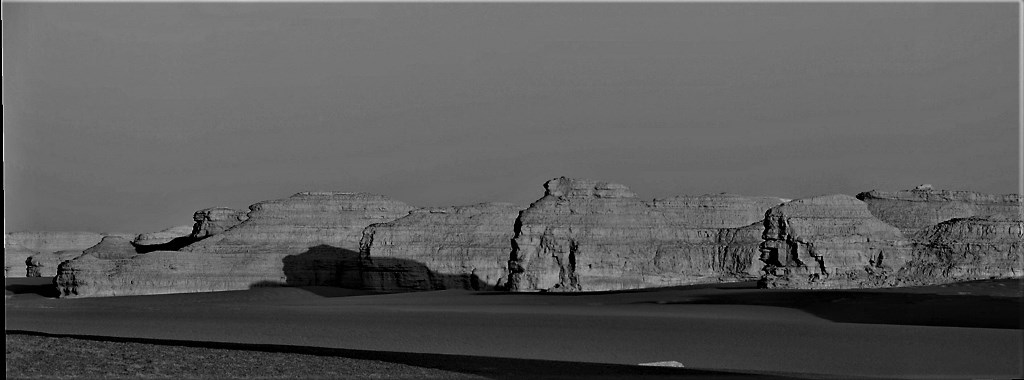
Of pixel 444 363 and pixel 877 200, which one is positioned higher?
pixel 877 200

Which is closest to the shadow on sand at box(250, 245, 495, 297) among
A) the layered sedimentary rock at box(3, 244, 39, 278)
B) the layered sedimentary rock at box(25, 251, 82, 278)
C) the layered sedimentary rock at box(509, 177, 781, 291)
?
the layered sedimentary rock at box(509, 177, 781, 291)

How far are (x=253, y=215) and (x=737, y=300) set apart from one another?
40190 mm

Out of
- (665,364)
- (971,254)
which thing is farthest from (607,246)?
(665,364)

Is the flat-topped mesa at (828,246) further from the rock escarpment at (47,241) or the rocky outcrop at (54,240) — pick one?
the rocky outcrop at (54,240)

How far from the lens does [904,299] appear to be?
117ft

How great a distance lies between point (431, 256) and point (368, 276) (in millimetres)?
3142

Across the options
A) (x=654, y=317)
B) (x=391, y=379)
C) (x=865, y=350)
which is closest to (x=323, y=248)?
(x=654, y=317)

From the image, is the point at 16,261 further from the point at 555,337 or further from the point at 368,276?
the point at 555,337

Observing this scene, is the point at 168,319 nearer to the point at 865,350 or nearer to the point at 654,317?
the point at 654,317

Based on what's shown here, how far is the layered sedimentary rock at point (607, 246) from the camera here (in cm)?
6019

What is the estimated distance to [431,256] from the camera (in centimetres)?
6819

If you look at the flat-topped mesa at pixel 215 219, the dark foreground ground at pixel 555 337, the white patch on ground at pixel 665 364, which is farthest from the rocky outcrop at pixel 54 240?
the white patch on ground at pixel 665 364

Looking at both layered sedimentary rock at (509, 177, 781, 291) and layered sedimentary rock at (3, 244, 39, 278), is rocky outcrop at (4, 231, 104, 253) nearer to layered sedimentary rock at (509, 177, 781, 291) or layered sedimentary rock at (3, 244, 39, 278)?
layered sedimentary rock at (3, 244, 39, 278)

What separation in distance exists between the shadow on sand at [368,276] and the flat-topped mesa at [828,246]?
1713 centimetres
